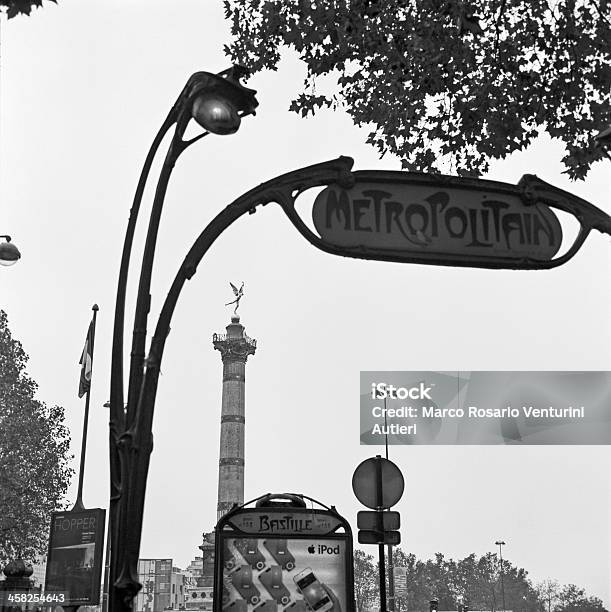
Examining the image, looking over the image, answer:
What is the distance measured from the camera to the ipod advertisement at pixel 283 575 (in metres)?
6.98

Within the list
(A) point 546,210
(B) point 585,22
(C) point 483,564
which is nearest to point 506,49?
(B) point 585,22

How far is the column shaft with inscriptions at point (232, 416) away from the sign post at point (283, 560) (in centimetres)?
4017

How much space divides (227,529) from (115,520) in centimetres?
268

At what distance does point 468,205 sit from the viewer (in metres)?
4.86

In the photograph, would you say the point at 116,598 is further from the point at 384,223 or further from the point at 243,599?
the point at 243,599

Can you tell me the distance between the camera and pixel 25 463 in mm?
27062

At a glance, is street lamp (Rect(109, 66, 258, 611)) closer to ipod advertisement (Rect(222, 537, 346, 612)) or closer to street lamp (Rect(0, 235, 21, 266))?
ipod advertisement (Rect(222, 537, 346, 612))

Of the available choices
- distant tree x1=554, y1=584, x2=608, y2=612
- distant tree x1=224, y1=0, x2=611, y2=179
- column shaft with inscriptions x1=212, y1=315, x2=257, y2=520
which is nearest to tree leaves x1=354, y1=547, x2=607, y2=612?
distant tree x1=554, y1=584, x2=608, y2=612

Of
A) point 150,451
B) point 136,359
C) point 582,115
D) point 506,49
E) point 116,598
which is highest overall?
point 506,49

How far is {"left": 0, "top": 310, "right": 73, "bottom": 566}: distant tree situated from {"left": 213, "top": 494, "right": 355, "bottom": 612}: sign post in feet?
68.5

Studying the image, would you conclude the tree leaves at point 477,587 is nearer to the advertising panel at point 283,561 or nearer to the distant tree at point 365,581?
the distant tree at point 365,581

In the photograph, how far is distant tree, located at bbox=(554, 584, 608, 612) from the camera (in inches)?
4437

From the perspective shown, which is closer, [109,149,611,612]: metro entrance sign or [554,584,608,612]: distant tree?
[109,149,611,612]: metro entrance sign

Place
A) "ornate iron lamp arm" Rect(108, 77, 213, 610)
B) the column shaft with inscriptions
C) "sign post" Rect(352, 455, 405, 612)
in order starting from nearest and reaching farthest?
"ornate iron lamp arm" Rect(108, 77, 213, 610), "sign post" Rect(352, 455, 405, 612), the column shaft with inscriptions
